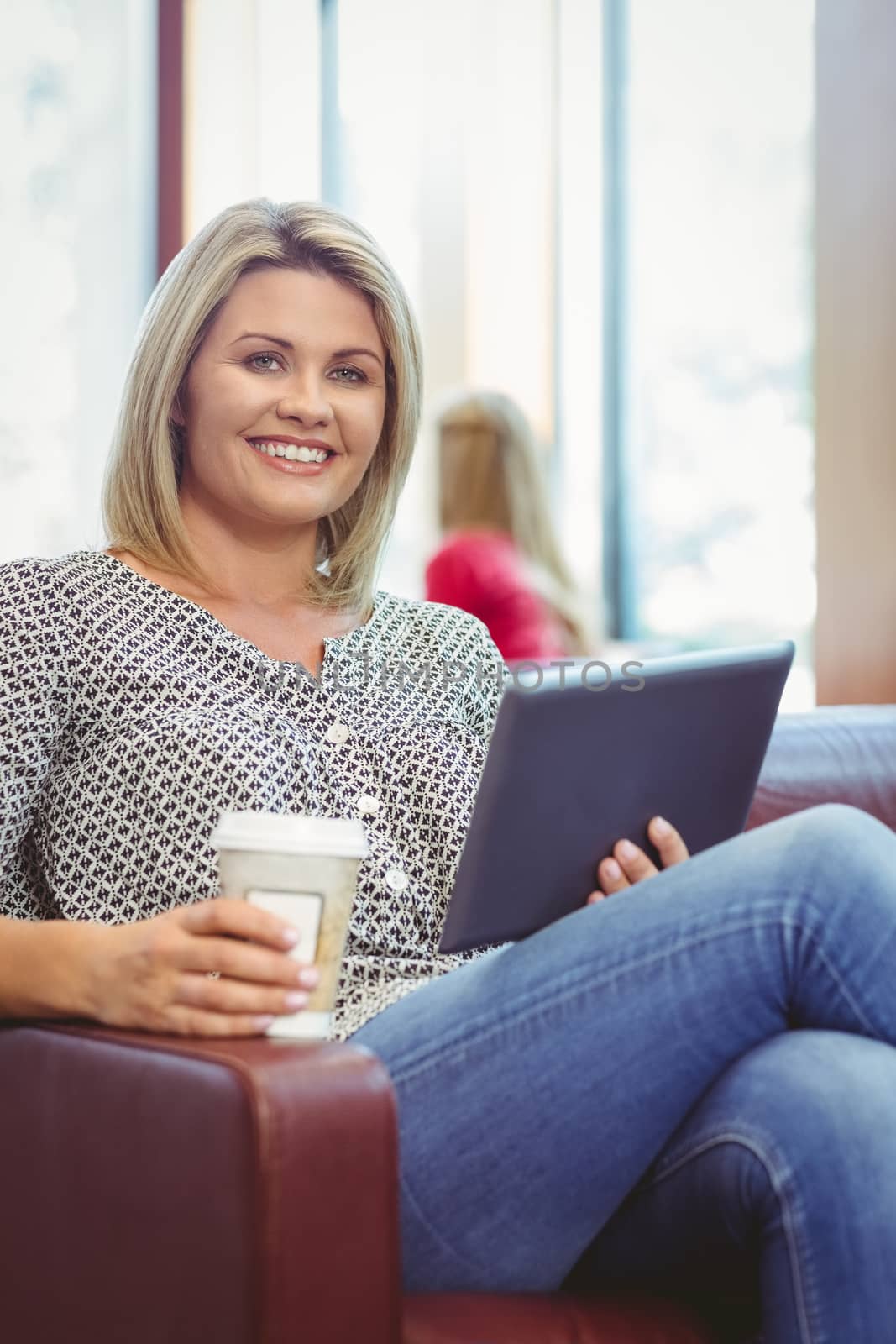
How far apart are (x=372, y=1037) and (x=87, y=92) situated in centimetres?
355

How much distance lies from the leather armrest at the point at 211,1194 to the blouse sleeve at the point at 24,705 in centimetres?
30

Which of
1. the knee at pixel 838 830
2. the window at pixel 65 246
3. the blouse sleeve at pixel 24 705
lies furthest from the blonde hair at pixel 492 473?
the knee at pixel 838 830

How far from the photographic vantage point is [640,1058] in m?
1.05

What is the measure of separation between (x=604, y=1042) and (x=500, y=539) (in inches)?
85.2

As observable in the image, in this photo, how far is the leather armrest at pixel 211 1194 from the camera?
858 mm

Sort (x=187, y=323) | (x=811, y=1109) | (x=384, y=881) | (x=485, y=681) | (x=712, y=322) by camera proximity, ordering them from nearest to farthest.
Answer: (x=811, y=1109) < (x=384, y=881) < (x=187, y=323) < (x=485, y=681) < (x=712, y=322)

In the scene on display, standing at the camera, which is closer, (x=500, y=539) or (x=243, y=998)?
(x=243, y=998)

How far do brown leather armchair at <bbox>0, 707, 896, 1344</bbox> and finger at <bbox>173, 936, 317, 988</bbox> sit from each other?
4 cm

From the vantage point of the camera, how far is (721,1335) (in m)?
1.10

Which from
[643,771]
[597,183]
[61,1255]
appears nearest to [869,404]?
[643,771]

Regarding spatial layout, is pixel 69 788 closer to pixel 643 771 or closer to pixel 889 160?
pixel 643 771

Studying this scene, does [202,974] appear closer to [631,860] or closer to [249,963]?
[249,963]

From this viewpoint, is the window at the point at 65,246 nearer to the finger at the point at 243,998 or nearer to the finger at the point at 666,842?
the finger at the point at 666,842

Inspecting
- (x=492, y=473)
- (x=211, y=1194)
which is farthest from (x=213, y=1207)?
(x=492, y=473)
